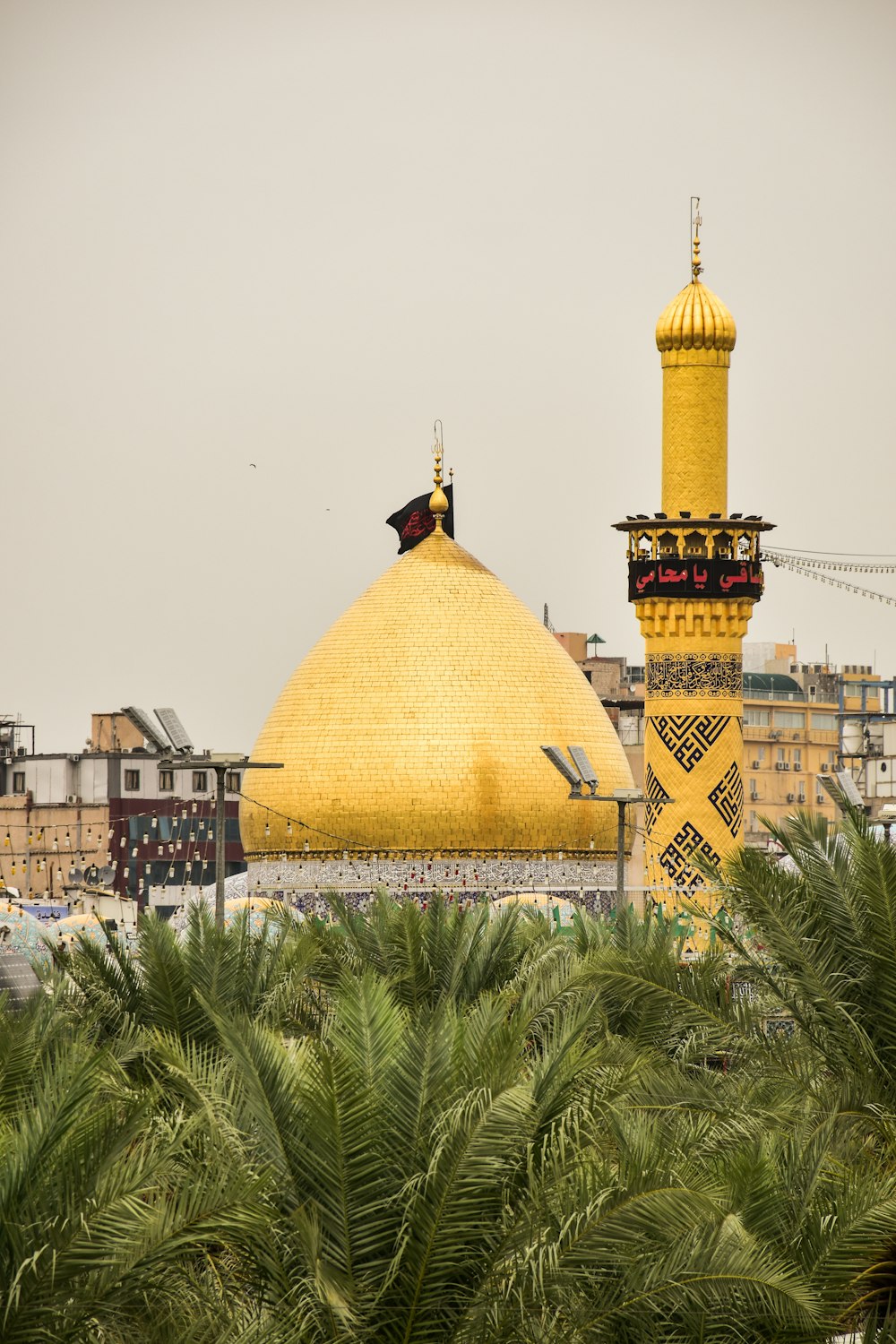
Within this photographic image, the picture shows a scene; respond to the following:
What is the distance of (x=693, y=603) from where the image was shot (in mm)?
26297

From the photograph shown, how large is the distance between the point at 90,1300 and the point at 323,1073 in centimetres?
118

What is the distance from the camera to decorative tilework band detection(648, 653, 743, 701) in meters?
26.4

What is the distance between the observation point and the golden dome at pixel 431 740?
1273 inches

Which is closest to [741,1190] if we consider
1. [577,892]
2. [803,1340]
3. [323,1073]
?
[803,1340]

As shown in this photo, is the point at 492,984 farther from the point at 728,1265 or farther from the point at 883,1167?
the point at 728,1265

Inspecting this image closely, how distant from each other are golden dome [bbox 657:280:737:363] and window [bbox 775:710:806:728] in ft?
115

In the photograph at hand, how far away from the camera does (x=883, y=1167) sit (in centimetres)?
1050

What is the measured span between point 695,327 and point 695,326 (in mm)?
19

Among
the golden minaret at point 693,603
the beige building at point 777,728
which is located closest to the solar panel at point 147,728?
the golden minaret at point 693,603

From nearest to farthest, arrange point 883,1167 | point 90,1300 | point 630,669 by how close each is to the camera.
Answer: point 90,1300, point 883,1167, point 630,669

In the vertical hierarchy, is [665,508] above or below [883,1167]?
above

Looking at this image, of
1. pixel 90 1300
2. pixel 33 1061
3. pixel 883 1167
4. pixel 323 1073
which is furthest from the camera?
pixel 883 1167

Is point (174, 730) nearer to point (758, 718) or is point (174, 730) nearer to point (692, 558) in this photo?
point (692, 558)

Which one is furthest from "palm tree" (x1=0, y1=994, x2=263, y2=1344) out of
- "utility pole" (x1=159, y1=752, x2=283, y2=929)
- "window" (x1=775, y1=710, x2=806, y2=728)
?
"window" (x1=775, y1=710, x2=806, y2=728)
